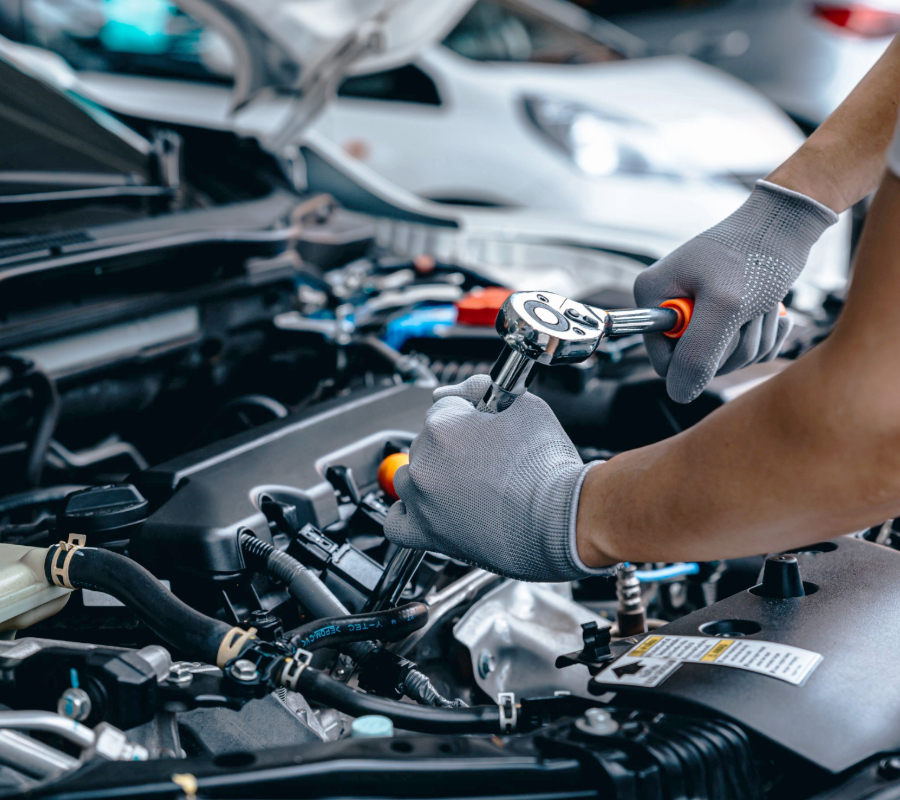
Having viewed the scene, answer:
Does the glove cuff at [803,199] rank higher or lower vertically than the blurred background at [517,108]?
higher

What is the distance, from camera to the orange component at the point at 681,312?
3.14 feet

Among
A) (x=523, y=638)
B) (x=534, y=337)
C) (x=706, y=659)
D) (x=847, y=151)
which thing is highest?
(x=847, y=151)

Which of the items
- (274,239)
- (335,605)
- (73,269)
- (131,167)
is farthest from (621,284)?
(335,605)

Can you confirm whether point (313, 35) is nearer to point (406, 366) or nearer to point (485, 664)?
point (406, 366)

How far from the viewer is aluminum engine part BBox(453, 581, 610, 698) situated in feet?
3.33

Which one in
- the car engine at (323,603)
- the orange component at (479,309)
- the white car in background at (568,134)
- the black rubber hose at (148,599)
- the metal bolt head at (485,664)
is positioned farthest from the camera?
the white car in background at (568,134)

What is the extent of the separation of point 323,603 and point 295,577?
1.5 inches

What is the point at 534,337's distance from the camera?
0.75m

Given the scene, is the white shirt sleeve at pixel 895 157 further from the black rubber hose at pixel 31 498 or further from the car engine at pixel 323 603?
the black rubber hose at pixel 31 498

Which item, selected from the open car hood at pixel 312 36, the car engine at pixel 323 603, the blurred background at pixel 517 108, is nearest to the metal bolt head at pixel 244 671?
the car engine at pixel 323 603

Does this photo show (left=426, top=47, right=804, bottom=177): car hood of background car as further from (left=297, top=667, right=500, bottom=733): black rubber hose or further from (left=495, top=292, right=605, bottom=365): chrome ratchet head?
(left=297, top=667, right=500, bottom=733): black rubber hose

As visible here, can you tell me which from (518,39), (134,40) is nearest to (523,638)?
(134,40)

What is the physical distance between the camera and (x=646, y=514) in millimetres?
647

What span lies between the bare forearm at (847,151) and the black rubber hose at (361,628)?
633 millimetres
